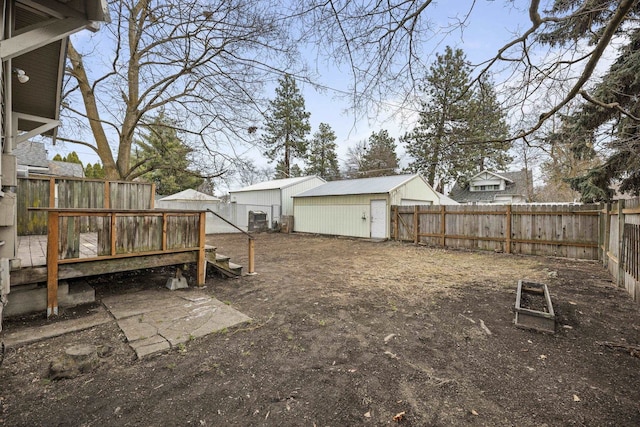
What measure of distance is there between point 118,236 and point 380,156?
27818 millimetres

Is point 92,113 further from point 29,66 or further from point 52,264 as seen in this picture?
point 52,264

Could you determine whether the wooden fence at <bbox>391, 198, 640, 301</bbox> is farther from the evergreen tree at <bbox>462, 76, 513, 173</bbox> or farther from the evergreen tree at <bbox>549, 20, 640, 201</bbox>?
the evergreen tree at <bbox>462, 76, 513, 173</bbox>

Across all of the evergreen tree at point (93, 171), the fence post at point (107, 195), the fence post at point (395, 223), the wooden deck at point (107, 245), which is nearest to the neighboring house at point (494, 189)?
the fence post at point (395, 223)

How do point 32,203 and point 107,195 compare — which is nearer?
point 32,203

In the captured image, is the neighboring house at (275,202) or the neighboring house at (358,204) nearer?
the neighboring house at (358,204)

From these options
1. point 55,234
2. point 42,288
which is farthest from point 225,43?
point 42,288

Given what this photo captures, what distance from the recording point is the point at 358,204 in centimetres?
1319

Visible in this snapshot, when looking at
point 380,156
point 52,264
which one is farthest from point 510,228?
point 380,156

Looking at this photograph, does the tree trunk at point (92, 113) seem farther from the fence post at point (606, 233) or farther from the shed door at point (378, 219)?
the fence post at point (606, 233)

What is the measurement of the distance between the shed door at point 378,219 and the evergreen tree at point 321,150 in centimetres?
1732

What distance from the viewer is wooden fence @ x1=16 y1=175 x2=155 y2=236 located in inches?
215

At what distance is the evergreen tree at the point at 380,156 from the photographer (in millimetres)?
29141

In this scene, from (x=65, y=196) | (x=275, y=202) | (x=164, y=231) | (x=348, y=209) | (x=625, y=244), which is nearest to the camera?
(x=164, y=231)

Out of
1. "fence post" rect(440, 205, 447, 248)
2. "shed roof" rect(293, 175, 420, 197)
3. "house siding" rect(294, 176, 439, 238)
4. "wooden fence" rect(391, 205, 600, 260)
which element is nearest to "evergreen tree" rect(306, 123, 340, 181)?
Answer: "shed roof" rect(293, 175, 420, 197)
